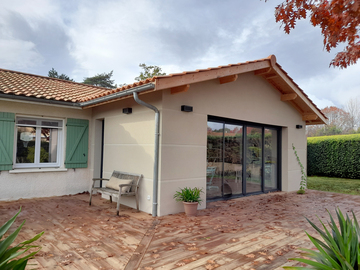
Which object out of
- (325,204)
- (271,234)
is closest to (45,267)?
(271,234)

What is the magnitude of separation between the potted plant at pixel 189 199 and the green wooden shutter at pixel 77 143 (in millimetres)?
3771

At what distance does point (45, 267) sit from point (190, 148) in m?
3.74

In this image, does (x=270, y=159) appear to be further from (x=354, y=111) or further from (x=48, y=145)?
(x=354, y=111)

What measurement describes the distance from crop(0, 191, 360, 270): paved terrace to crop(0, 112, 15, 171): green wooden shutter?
1018 millimetres

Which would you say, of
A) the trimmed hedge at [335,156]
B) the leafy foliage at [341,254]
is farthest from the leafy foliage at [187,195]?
the trimmed hedge at [335,156]

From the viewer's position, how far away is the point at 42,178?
7.29 m

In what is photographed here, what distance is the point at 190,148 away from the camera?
6043 millimetres

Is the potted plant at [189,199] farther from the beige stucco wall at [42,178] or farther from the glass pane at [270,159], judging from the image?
the glass pane at [270,159]

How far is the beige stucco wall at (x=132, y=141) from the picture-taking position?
18.9ft

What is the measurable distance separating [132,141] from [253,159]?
13.3 feet

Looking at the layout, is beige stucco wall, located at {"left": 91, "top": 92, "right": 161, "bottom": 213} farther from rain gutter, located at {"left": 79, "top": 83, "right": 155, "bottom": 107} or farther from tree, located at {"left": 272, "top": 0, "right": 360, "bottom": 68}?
tree, located at {"left": 272, "top": 0, "right": 360, "bottom": 68}

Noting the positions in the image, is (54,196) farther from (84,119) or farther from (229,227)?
(229,227)

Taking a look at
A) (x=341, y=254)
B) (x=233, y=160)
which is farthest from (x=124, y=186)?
(x=341, y=254)

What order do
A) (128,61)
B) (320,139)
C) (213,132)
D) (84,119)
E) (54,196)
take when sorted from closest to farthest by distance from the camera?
(213,132), (54,196), (84,119), (320,139), (128,61)
